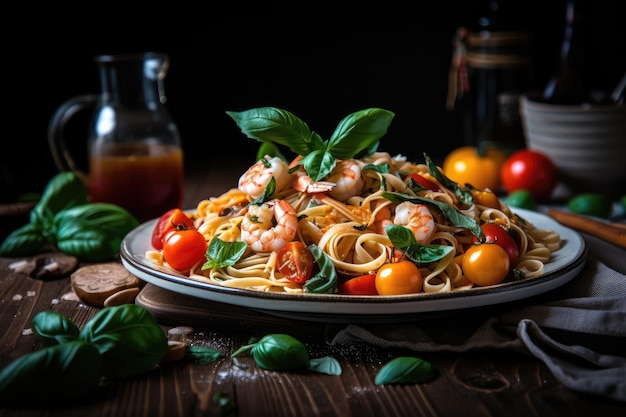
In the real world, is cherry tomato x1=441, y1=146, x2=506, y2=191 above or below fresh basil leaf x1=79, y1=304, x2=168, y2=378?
below

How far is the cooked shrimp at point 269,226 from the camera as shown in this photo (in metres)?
2.94

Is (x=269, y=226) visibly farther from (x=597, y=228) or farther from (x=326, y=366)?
(x=597, y=228)

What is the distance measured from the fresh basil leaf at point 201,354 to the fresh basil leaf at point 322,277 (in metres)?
0.37

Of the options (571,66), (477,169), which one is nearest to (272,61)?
(477,169)

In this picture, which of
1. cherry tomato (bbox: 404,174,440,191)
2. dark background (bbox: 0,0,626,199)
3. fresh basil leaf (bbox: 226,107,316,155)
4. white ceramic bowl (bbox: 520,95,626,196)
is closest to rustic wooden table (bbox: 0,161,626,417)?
fresh basil leaf (bbox: 226,107,316,155)

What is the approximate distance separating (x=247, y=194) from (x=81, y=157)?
12.4 feet

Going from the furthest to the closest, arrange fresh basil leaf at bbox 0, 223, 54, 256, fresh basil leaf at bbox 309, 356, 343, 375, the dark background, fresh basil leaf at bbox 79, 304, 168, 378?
the dark background
fresh basil leaf at bbox 0, 223, 54, 256
fresh basil leaf at bbox 309, 356, 343, 375
fresh basil leaf at bbox 79, 304, 168, 378

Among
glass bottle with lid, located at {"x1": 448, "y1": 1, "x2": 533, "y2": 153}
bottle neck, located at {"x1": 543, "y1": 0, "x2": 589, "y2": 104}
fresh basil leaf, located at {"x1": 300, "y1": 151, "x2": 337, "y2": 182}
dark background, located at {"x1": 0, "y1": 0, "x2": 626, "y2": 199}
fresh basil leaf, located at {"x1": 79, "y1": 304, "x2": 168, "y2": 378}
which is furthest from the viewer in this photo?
dark background, located at {"x1": 0, "y1": 0, "x2": 626, "y2": 199}

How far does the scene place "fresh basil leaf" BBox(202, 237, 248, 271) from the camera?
117 inches

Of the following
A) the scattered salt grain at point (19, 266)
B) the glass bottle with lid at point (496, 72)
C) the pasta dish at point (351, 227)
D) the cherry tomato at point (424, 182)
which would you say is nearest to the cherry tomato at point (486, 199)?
the pasta dish at point (351, 227)

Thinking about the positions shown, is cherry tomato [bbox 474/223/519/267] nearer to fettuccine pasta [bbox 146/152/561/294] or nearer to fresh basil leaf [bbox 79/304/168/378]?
fettuccine pasta [bbox 146/152/561/294]

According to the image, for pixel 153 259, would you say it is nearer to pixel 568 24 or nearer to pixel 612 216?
pixel 612 216

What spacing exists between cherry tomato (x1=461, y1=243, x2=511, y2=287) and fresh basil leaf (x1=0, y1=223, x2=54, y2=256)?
2.24 metres

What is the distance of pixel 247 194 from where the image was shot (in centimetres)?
320
